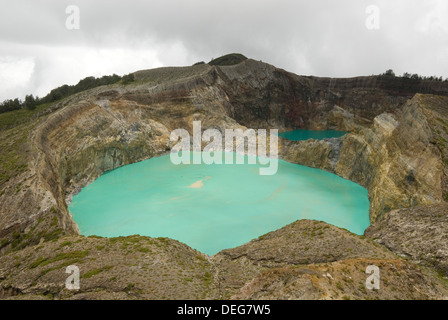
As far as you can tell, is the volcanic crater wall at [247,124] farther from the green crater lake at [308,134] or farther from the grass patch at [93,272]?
the grass patch at [93,272]

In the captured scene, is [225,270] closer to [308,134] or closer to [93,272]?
[93,272]

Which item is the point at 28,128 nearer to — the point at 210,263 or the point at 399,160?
the point at 210,263

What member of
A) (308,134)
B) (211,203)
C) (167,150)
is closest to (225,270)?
(211,203)

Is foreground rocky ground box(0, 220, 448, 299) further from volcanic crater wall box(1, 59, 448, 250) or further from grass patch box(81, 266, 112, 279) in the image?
volcanic crater wall box(1, 59, 448, 250)

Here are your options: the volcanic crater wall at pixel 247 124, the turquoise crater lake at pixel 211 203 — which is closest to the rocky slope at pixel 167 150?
the volcanic crater wall at pixel 247 124
